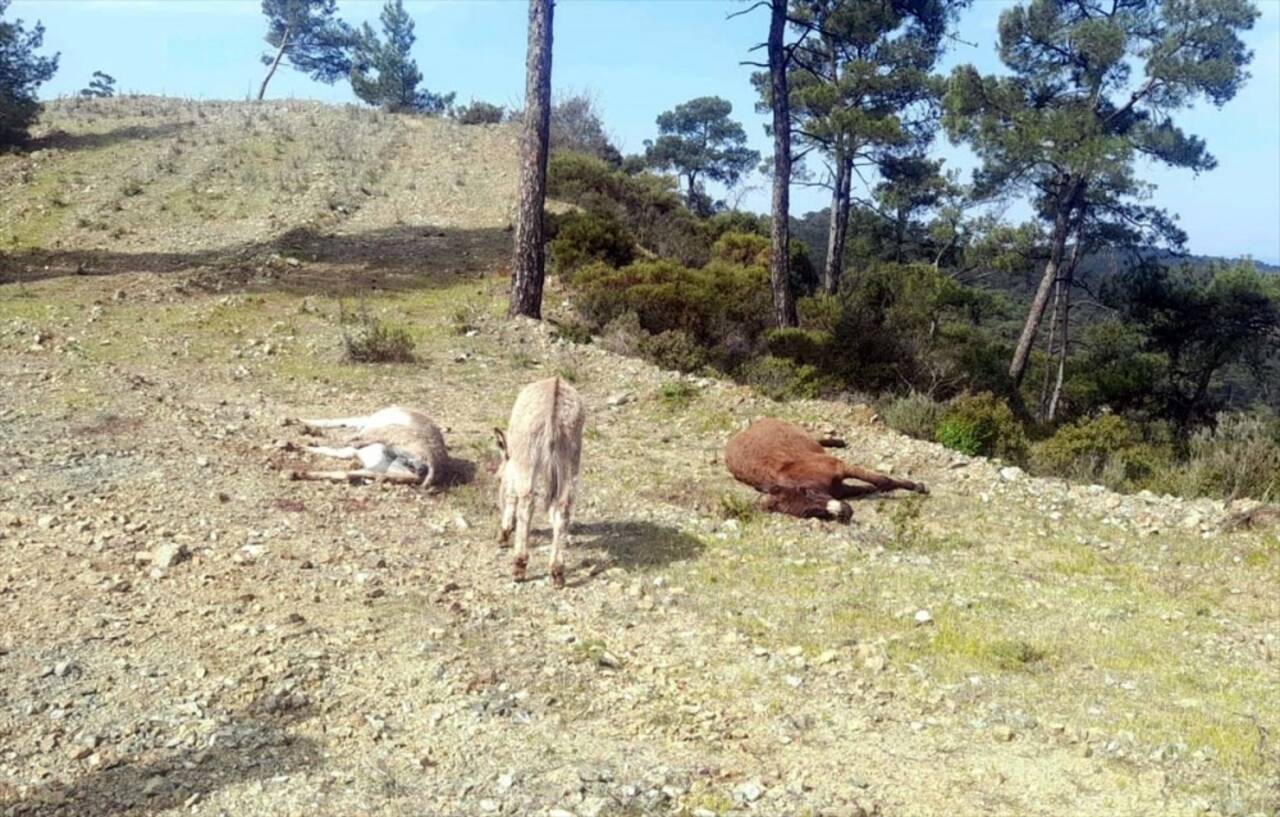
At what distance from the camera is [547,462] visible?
6.30 meters

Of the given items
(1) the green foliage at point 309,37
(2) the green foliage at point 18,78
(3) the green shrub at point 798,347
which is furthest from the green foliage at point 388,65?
(3) the green shrub at point 798,347

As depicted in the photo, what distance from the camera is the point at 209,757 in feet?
13.8

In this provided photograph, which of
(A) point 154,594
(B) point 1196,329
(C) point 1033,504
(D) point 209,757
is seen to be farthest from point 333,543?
(B) point 1196,329

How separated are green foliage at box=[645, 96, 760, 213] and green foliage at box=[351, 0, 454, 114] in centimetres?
1193

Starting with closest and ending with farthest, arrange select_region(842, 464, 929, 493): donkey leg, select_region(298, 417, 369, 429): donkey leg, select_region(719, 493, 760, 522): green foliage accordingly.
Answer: select_region(719, 493, 760, 522): green foliage, select_region(842, 464, 929, 493): donkey leg, select_region(298, 417, 369, 429): donkey leg

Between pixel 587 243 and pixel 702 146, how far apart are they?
117ft

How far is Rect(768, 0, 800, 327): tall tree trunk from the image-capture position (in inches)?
643

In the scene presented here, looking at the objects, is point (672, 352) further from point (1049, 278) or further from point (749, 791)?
point (1049, 278)

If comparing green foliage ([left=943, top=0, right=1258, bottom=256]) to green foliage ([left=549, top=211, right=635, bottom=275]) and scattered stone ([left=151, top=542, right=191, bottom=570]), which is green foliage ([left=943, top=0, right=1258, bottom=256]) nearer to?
green foliage ([left=549, top=211, right=635, bottom=275])

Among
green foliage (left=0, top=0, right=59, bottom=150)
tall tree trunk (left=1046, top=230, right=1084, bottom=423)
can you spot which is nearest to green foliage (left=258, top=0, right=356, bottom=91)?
green foliage (left=0, top=0, right=59, bottom=150)

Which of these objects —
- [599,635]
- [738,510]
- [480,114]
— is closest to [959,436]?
[738,510]

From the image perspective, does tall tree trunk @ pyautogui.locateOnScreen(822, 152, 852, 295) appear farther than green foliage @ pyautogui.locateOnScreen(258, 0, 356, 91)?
No

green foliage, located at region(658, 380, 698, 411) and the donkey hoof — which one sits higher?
green foliage, located at region(658, 380, 698, 411)

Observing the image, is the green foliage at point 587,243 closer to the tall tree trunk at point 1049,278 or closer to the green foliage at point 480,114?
the tall tree trunk at point 1049,278
